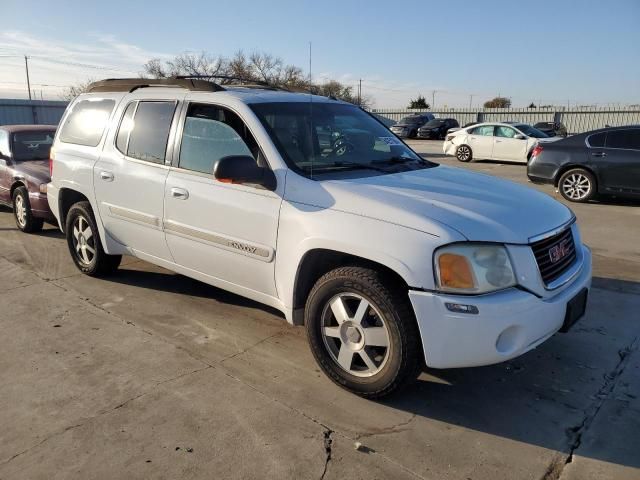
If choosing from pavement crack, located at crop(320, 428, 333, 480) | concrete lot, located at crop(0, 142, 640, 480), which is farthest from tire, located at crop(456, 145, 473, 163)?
pavement crack, located at crop(320, 428, 333, 480)

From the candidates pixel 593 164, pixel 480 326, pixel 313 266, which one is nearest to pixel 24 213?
pixel 313 266

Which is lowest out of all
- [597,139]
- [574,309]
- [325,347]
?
[325,347]

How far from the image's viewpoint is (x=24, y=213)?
297 inches

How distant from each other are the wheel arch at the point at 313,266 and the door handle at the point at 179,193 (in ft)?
3.99

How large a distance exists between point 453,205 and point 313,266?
0.98 metres

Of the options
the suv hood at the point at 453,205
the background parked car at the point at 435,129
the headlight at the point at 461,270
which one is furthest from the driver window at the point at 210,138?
the background parked car at the point at 435,129

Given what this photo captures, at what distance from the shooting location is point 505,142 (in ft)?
58.1

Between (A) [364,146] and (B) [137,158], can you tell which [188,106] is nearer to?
(B) [137,158]

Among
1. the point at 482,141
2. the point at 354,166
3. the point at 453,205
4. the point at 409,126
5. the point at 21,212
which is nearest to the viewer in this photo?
the point at 453,205

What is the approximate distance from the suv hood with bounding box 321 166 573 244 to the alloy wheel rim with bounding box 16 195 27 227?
19.4 feet

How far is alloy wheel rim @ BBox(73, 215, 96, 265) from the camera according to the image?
5.38m

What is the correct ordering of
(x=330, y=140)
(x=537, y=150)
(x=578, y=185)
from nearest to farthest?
(x=330, y=140) < (x=578, y=185) < (x=537, y=150)

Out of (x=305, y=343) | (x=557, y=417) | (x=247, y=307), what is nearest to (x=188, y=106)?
(x=247, y=307)

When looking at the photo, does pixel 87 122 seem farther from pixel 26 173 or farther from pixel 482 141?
pixel 482 141
